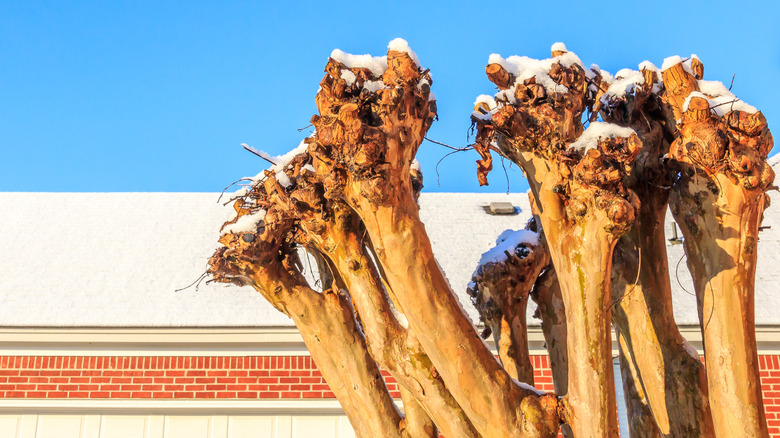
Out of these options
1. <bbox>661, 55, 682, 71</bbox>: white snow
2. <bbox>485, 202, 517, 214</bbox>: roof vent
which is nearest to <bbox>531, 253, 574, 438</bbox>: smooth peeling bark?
<bbox>661, 55, 682, 71</bbox>: white snow

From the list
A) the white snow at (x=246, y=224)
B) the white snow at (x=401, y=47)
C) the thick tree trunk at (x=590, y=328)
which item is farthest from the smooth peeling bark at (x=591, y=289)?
the white snow at (x=246, y=224)

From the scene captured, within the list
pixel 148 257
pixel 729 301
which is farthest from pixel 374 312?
pixel 148 257

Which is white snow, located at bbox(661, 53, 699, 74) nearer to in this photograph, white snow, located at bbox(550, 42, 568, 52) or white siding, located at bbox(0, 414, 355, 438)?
white snow, located at bbox(550, 42, 568, 52)

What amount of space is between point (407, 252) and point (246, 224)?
125cm

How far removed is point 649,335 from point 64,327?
7.20 m

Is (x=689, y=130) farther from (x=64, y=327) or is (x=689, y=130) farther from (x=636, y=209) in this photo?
(x=64, y=327)

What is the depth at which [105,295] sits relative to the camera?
1008cm

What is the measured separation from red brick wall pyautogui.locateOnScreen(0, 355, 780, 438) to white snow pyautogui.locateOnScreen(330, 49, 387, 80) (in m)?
5.76

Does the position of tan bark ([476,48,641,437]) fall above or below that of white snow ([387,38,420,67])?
below

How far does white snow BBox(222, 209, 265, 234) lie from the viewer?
4.81 metres

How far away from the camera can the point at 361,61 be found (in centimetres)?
427

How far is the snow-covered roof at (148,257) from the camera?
9602 millimetres

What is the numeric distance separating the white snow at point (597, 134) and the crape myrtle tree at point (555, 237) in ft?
0.03

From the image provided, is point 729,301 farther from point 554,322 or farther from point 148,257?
point 148,257
